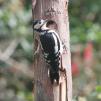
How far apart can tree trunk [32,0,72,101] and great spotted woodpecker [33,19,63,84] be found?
0.04 m

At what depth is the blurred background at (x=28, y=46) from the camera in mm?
5512

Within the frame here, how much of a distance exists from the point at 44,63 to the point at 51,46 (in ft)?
0.40

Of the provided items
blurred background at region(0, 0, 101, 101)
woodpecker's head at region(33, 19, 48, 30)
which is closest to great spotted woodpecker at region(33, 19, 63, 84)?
woodpecker's head at region(33, 19, 48, 30)

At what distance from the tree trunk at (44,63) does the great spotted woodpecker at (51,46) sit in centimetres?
4

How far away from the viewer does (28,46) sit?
5703 millimetres

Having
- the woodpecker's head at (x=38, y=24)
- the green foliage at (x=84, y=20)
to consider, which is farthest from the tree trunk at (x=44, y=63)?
the green foliage at (x=84, y=20)

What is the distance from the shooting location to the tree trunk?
295 cm

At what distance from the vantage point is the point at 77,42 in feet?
18.7

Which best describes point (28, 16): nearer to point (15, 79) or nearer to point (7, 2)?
point (7, 2)

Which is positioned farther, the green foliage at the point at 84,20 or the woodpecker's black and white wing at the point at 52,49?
the green foliage at the point at 84,20

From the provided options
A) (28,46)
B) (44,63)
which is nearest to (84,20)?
(28,46)

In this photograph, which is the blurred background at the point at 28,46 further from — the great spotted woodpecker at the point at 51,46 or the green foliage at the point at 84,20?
the great spotted woodpecker at the point at 51,46

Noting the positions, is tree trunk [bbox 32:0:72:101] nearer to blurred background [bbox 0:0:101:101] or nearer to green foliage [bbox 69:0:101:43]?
blurred background [bbox 0:0:101:101]

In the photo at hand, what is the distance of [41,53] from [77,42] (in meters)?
2.74
